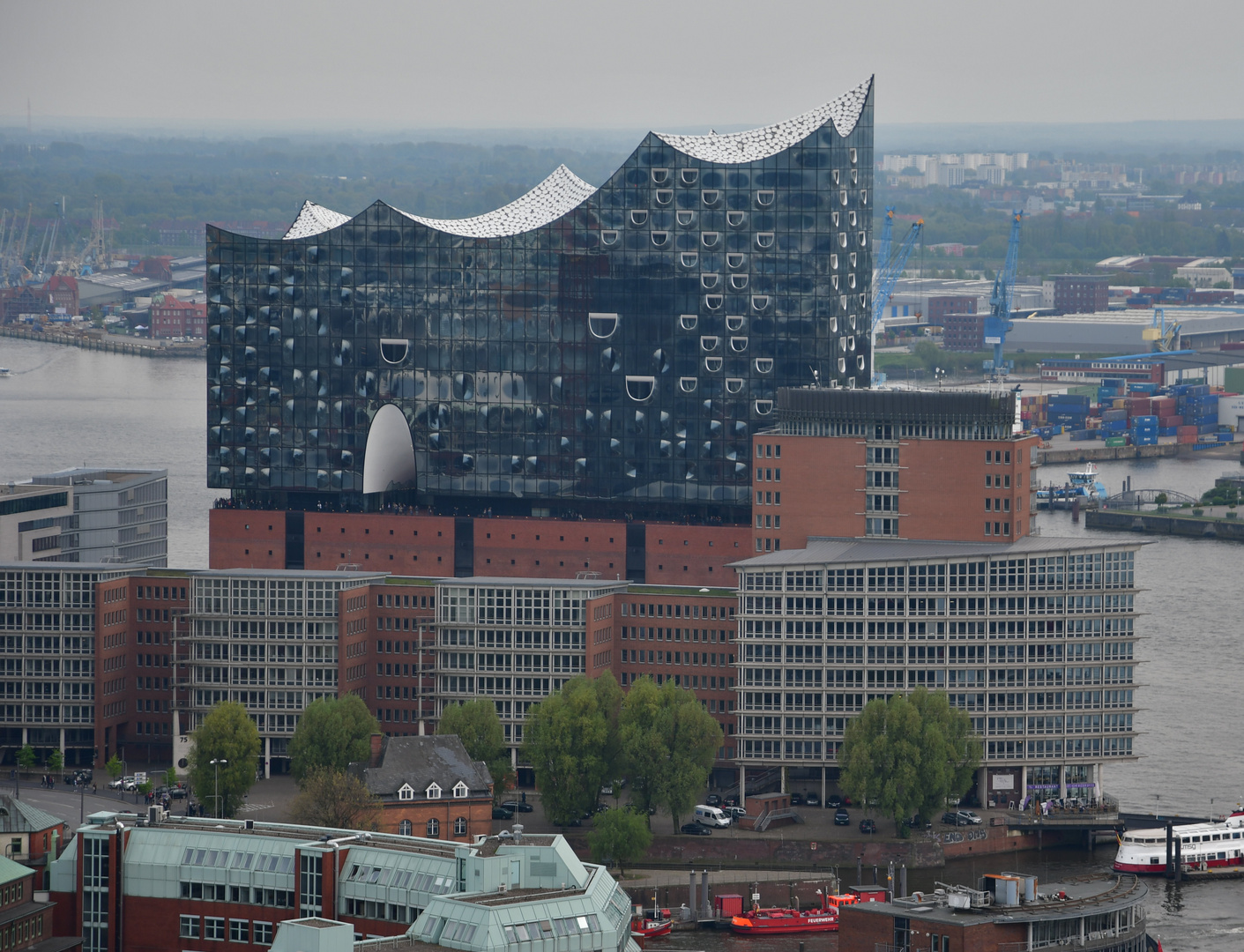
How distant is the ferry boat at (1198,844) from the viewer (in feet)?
332

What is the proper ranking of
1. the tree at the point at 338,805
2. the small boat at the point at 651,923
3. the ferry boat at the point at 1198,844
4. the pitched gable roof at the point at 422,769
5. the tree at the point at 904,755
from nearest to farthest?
the small boat at the point at 651,923
the tree at the point at 338,805
the pitched gable roof at the point at 422,769
the ferry boat at the point at 1198,844
the tree at the point at 904,755

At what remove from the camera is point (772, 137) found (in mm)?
135250

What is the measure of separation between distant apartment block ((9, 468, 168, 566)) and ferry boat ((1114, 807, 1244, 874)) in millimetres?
50454

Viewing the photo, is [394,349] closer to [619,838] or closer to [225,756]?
[225,756]

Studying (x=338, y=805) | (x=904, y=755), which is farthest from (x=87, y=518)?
(x=904, y=755)

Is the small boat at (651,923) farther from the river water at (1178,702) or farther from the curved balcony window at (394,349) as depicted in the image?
the curved balcony window at (394,349)

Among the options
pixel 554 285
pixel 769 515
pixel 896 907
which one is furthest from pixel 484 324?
pixel 896 907

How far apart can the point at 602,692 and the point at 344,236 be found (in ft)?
117

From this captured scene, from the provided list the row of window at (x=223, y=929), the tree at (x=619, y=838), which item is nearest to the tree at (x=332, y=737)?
the tree at (x=619, y=838)

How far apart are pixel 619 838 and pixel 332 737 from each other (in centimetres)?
1320

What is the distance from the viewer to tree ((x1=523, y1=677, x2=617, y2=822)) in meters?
103

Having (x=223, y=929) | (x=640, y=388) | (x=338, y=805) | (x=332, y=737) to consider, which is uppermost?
(x=640, y=388)

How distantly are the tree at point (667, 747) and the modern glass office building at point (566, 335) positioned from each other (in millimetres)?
25728

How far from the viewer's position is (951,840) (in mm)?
102562
